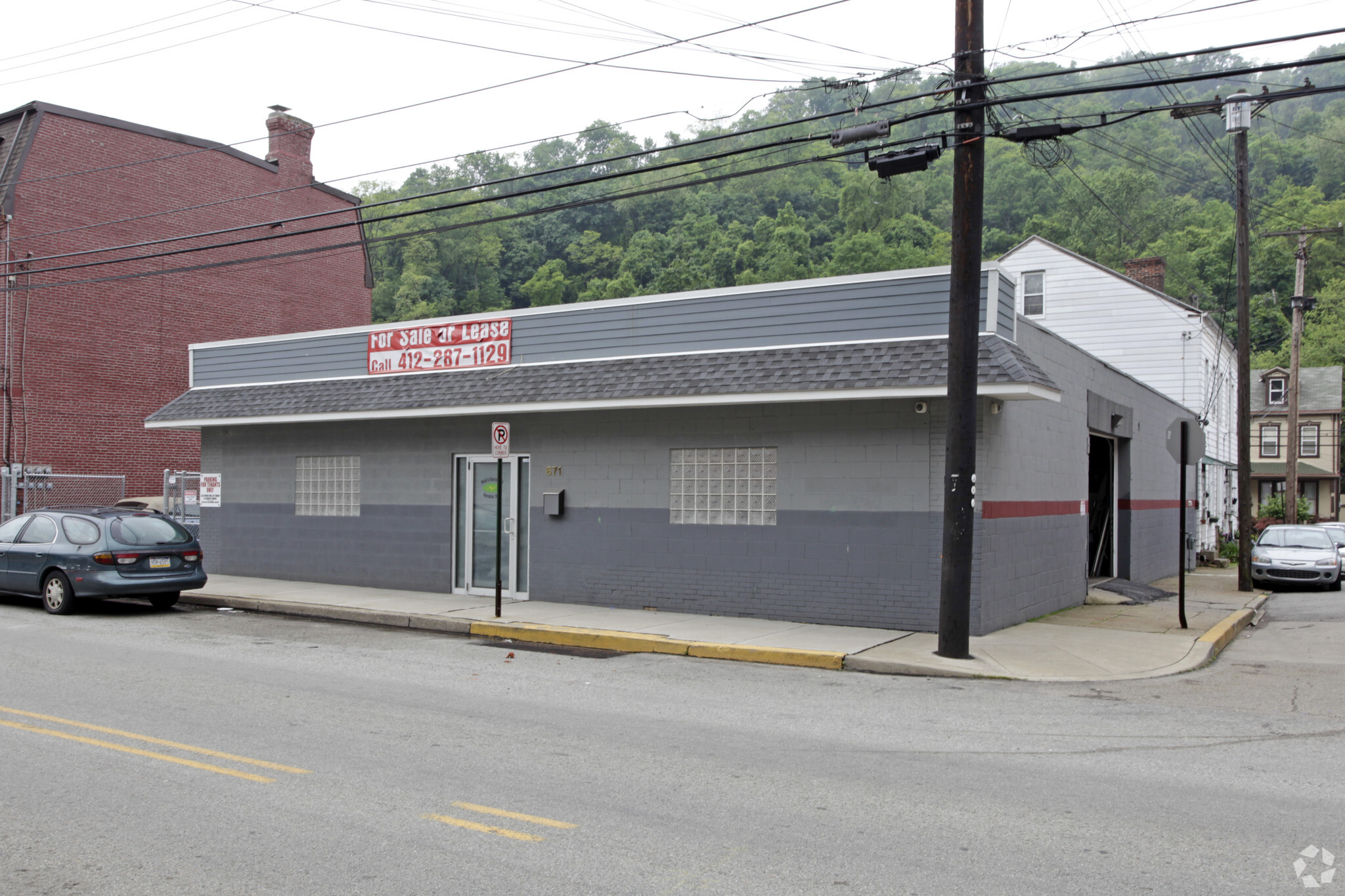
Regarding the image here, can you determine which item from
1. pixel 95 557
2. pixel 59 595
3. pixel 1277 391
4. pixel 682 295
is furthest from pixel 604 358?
pixel 1277 391

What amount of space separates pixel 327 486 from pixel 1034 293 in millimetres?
24169

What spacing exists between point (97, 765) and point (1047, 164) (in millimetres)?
11726

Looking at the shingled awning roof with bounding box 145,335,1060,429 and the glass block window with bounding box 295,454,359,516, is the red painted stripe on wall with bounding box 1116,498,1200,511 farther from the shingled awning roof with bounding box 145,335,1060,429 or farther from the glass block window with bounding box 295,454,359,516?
the glass block window with bounding box 295,454,359,516

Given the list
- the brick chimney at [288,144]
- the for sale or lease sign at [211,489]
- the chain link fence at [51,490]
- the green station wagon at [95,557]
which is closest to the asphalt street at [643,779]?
the green station wagon at [95,557]

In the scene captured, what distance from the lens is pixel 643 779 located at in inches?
251

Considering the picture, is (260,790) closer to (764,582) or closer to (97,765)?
(97,765)

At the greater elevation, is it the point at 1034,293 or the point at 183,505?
the point at 1034,293

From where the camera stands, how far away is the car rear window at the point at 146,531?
1449 cm

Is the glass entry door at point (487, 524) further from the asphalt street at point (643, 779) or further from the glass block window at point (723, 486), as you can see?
the asphalt street at point (643, 779)

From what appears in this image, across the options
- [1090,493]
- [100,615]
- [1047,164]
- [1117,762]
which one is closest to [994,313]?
[1047,164]

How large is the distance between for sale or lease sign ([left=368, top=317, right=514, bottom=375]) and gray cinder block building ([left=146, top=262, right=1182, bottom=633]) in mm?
43

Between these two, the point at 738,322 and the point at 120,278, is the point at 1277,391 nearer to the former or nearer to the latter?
the point at 738,322

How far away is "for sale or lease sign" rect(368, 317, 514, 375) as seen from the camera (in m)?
16.2

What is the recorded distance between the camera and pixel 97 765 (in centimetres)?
654
